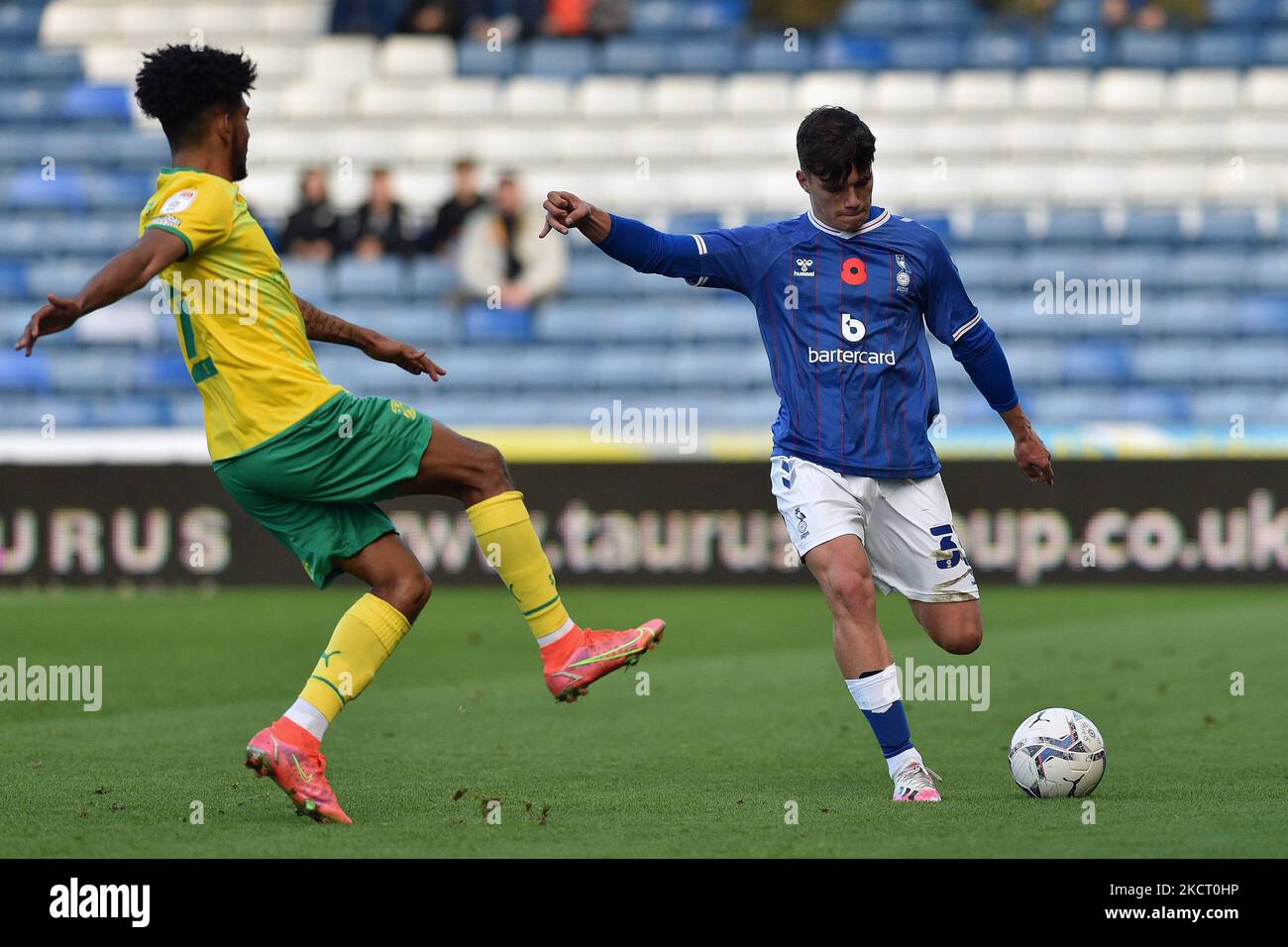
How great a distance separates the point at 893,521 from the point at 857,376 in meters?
0.46

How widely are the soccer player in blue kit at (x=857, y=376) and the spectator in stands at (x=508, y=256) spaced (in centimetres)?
1099

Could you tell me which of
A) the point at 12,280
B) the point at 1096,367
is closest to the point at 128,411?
the point at 12,280

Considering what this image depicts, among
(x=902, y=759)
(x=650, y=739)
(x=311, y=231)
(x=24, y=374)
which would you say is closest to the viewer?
(x=902, y=759)

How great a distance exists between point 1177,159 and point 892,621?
26.8 ft

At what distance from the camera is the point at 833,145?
5.48m

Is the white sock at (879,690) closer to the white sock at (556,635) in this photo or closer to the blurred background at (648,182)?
the white sock at (556,635)

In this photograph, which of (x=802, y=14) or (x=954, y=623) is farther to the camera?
(x=802, y=14)

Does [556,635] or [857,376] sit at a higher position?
[857,376]

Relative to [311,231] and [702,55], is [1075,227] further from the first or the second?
[311,231]

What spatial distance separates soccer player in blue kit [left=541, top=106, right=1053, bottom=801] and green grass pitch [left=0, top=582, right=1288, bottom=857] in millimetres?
579

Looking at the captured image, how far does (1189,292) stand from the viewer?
55.5 ft

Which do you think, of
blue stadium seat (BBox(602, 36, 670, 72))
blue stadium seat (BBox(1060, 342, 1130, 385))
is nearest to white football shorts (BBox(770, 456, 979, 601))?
blue stadium seat (BBox(1060, 342, 1130, 385))

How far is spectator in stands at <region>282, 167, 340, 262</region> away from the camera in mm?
17156
